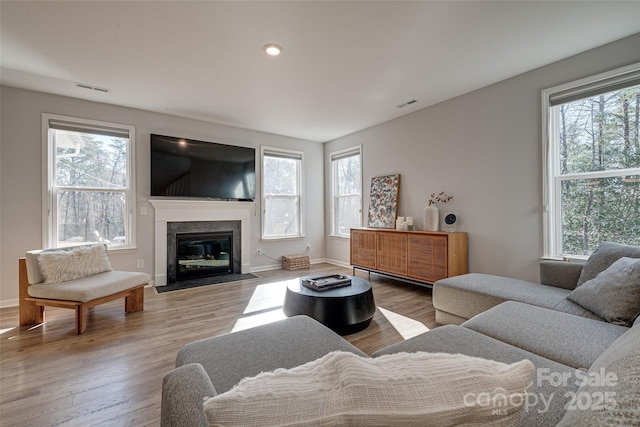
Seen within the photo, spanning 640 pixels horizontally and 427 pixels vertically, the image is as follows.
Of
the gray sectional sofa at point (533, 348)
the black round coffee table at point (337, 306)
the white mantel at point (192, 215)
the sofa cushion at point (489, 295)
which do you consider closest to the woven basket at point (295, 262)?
the white mantel at point (192, 215)

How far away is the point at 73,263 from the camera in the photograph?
287 centimetres

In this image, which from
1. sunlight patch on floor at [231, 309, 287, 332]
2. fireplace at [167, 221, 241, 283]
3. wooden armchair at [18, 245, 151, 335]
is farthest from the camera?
fireplace at [167, 221, 241, 283]

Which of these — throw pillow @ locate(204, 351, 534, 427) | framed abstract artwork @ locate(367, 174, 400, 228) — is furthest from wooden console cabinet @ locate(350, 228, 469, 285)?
throw pillow @ locate(204, 351, 534, 427)

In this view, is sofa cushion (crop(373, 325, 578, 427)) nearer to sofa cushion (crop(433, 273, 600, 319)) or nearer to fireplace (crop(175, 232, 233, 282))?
sofa cushion (crop(433, 273, 600, 319))

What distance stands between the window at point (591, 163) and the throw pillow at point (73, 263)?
15.8 feet

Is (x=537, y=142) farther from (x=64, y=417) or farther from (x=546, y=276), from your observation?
(x=64, y=417)

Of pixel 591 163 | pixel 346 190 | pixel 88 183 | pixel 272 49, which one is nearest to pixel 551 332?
pixel 591 163

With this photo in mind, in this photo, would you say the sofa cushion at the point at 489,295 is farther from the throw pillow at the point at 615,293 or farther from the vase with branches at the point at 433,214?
the vase with branches at the point at 433,214

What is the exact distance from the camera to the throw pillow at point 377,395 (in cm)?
46

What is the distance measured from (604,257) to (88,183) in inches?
217

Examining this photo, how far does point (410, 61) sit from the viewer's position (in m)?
2.78

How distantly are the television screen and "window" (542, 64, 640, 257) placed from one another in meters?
4.19

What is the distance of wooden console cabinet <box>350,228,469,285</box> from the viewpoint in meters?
3.37

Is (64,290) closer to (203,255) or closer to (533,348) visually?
(203,255)
